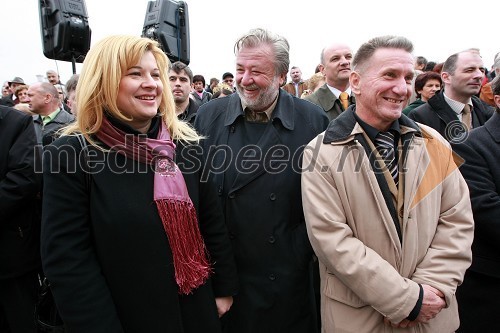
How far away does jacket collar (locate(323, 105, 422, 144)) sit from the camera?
1.83 meters

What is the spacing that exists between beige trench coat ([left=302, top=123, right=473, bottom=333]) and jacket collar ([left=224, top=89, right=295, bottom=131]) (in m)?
0.41

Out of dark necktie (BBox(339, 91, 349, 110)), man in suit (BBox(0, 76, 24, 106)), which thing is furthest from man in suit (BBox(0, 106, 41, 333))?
man in suit (BBox(0, 76, 24, 106))

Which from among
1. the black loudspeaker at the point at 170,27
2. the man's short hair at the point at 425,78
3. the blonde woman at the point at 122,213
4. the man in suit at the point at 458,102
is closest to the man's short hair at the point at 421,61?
the man's short hair at the point at 425,78

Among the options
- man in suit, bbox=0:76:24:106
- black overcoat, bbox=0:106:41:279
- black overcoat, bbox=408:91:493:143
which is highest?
black overcoat, bbox=408:91:493:143

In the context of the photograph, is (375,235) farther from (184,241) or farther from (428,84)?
(428,84)

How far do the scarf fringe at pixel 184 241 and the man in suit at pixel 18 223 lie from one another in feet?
4.91

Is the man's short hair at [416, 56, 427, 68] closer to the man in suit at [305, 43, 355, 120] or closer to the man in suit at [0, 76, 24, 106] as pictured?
the man in suit at [305, 43, 355, 120]

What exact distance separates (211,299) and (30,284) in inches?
67.8

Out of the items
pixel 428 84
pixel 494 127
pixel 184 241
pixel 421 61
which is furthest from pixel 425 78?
pixel 184 241

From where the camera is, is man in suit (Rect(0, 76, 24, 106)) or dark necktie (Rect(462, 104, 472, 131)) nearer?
dark necktie (Rect(462, 104, 472, 131))

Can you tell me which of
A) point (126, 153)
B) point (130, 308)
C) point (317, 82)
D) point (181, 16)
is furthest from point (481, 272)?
point (181, 16)

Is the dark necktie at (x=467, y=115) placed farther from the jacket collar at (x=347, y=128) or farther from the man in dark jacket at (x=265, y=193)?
the man in dark jacket at (x=265, y=193)

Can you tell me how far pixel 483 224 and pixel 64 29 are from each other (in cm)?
453

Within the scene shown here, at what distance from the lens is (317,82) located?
4590 millimetres
